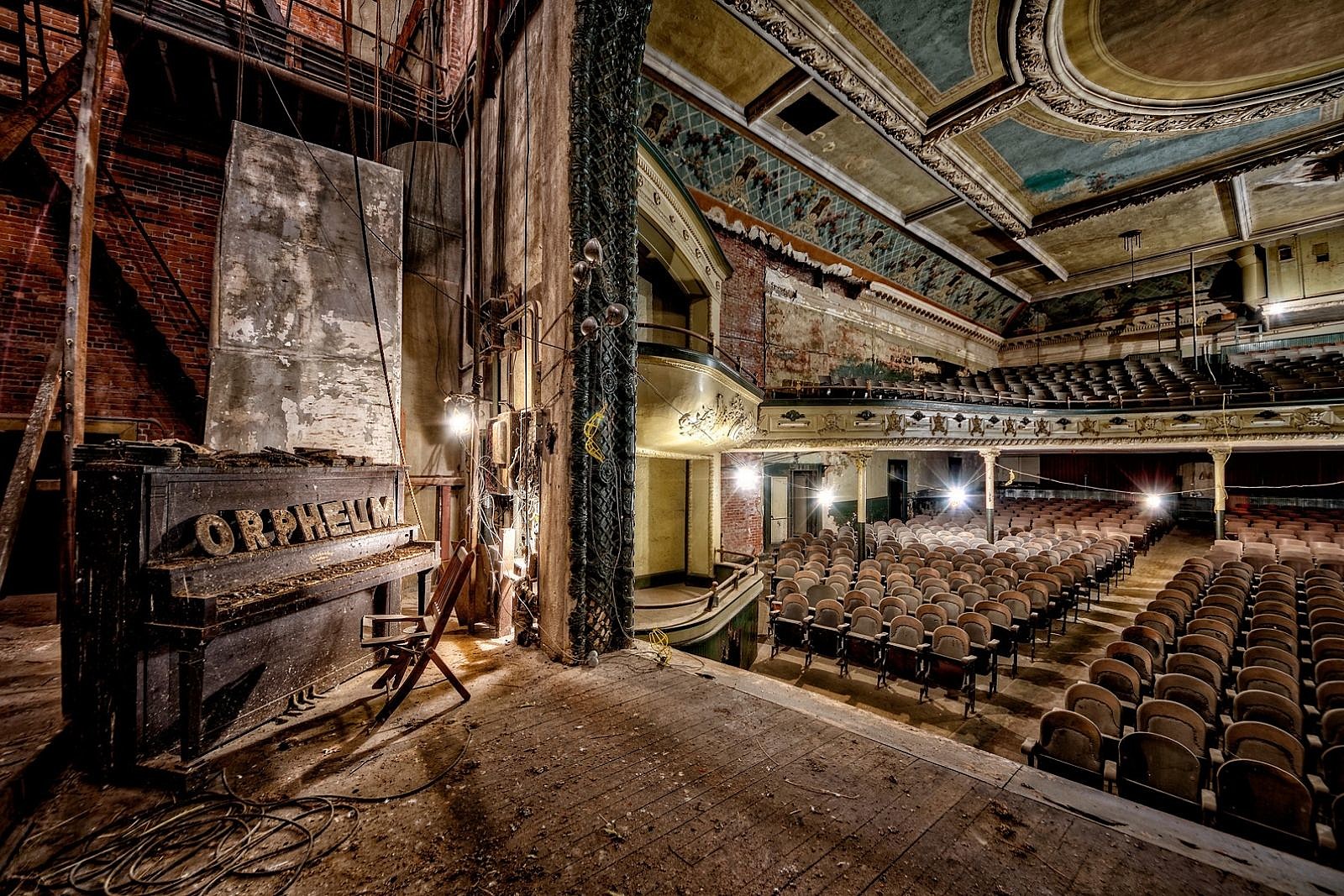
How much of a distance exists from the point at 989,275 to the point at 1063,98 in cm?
960

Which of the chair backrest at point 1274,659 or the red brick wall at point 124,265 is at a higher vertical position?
the red brick wall at point 124,265

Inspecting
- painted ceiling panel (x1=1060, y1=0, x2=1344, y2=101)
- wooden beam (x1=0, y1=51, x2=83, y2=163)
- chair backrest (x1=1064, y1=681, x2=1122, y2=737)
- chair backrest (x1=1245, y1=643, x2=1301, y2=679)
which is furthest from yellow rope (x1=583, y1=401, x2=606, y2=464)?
painted ceiling panel (x1=1060, y1=0, x2=1344, y2=101)

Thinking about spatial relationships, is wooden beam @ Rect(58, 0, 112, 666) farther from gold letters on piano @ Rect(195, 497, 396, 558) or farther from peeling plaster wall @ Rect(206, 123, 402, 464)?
gold letters on piano @ Rect(195, 497, 396, 558)

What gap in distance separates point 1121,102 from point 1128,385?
9612 mm

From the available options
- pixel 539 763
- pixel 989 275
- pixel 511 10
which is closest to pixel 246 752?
pixel 539 763

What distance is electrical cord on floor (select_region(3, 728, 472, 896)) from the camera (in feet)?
6.43

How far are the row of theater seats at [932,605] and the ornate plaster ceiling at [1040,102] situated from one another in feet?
30.5

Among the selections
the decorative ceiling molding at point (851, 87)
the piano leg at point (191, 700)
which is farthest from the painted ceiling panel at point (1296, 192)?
the piano leg at point (191, 700)

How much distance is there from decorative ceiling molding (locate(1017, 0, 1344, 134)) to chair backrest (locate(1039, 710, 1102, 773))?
36.2 feet

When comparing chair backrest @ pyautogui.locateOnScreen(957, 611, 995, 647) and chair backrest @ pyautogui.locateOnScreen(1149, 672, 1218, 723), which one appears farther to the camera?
chair backrest @ pyautogui.locateOnScreen(957, 611, 995, 647)

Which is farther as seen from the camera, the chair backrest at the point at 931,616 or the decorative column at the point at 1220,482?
the decorative column at the point at 1220,482

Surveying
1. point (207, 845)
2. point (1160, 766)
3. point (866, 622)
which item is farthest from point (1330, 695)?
point (207, 845)

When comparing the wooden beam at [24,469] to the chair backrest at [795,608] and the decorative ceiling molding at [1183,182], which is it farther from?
the decorative ceiling molding at [1183,182]

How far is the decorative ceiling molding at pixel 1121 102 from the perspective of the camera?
9.16 metres
